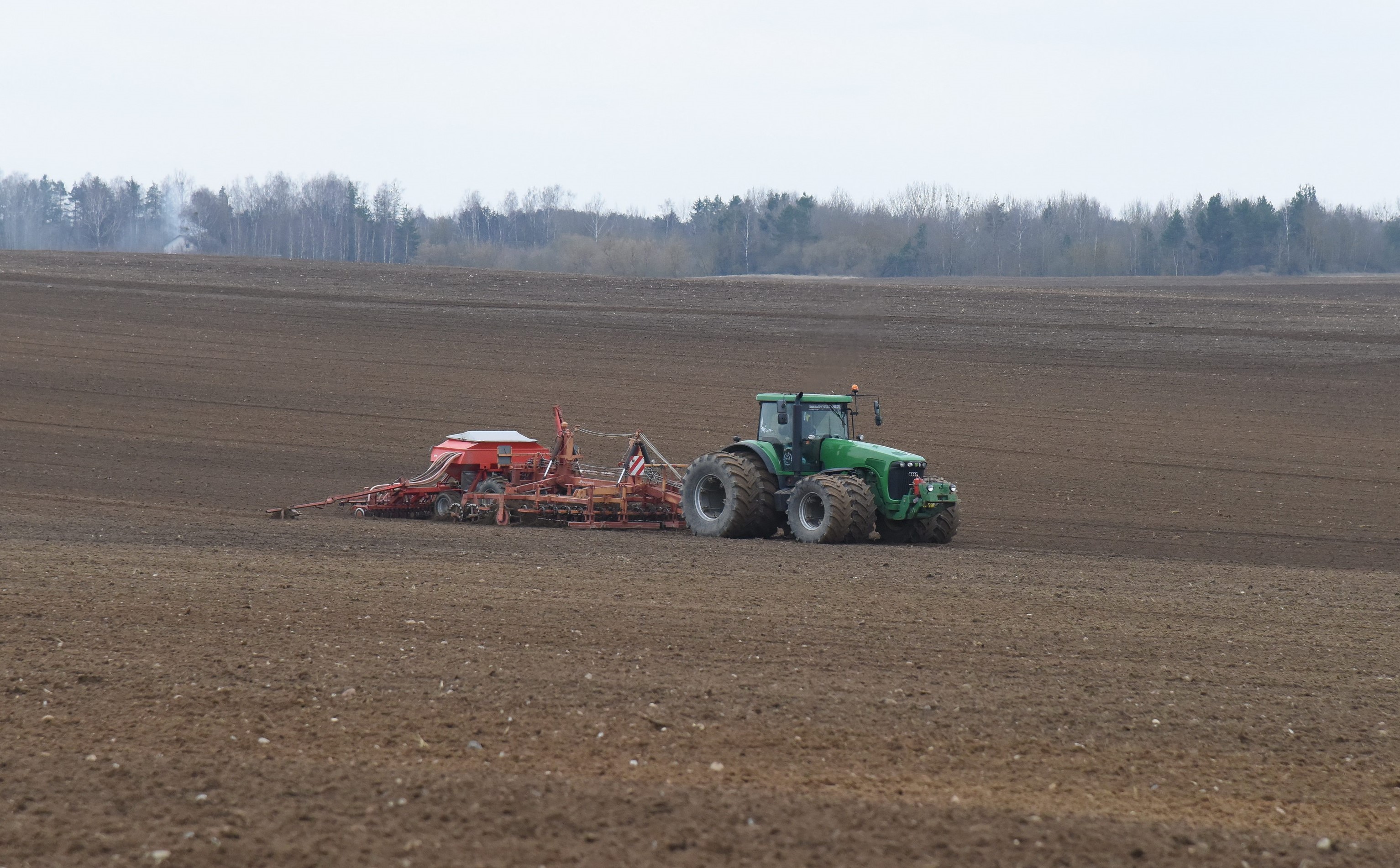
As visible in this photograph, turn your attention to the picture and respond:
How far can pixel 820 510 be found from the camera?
1603 cm

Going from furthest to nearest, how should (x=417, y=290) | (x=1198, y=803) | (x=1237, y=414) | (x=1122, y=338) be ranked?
(x=417, y=290), (x=1122, y=338), (x=1237, y=414), (x=1198, y=803)

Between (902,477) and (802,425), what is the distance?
1.51 m

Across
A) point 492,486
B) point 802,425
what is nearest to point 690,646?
point 802,425

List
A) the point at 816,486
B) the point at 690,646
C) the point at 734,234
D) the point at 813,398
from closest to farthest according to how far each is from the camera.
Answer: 1. the point at 690,646
2. the point at 816,486
3. the point at 813,398
4. the point at 734,234

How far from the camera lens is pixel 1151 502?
1959cm

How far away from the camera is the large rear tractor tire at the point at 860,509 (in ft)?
51.1

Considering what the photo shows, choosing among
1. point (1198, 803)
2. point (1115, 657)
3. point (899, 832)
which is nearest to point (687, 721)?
point (899, 832)

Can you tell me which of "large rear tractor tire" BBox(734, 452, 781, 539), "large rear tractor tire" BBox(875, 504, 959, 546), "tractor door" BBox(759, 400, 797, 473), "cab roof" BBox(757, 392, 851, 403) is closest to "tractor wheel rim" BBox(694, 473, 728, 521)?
"large rear tractor tire" BBox(734, 452, 781, 539)

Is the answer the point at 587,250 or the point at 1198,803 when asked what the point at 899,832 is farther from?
the point at 587,250

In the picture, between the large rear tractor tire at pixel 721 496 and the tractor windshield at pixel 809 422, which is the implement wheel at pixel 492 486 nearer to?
the large rear tractor tire at pixel 721 496

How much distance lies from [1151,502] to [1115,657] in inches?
440

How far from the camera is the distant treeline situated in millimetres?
83312

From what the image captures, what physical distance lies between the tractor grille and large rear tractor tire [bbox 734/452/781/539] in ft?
4.77

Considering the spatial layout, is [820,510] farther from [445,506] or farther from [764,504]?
[445,506]
